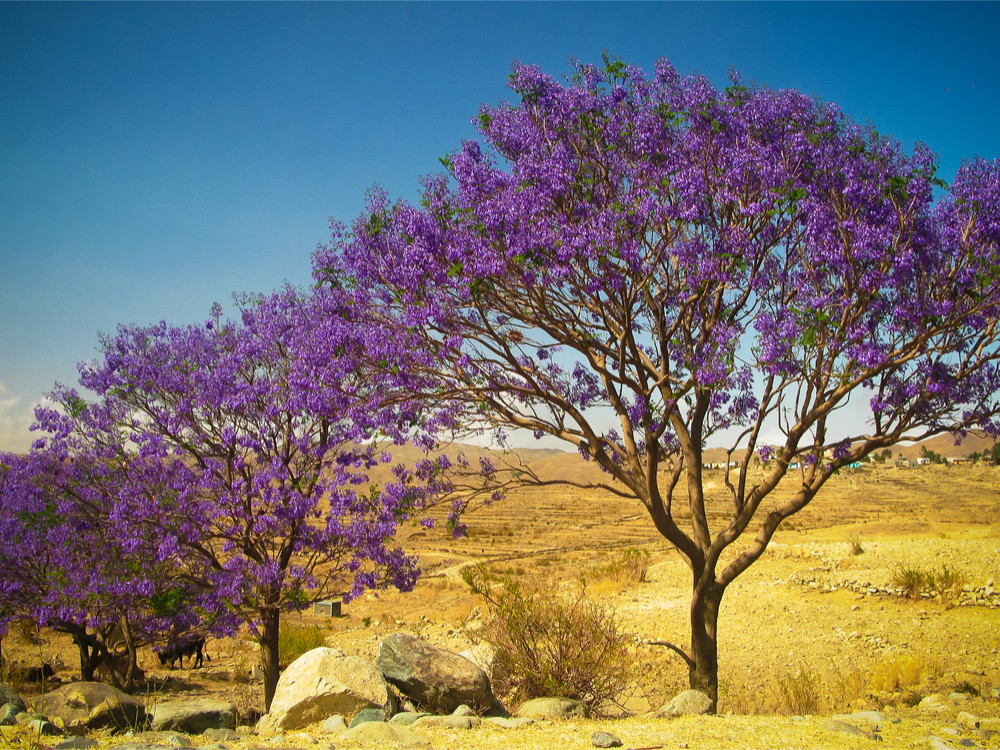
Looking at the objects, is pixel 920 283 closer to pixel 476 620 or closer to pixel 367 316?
pixel 367 316

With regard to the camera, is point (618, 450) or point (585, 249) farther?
point (618, 450)

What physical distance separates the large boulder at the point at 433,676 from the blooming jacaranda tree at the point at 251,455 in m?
1.22

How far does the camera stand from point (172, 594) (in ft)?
39.6

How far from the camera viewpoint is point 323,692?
923 cm

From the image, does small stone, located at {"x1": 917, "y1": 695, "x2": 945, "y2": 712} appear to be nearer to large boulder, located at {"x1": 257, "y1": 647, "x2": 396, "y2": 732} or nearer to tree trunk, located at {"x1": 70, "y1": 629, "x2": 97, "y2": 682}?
large boulder, located at {"x1": 257, "y1": 647, "x2": 396, "y2": 732}

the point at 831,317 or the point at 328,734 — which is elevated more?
the point at 831,317

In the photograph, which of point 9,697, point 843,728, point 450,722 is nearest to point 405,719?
point 450,722

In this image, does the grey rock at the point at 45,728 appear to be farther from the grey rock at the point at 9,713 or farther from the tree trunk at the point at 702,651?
the tree trunk at the point at 702,651

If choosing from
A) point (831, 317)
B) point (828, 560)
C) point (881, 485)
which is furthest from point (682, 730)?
point (881, 485)

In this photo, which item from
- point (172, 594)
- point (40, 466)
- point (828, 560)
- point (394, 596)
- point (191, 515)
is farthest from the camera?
point (394, 596)

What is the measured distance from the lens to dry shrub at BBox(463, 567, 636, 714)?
408 inches

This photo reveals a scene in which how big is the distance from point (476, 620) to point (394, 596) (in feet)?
26.6

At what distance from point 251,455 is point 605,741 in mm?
8333

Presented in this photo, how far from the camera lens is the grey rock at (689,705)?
338 inches
